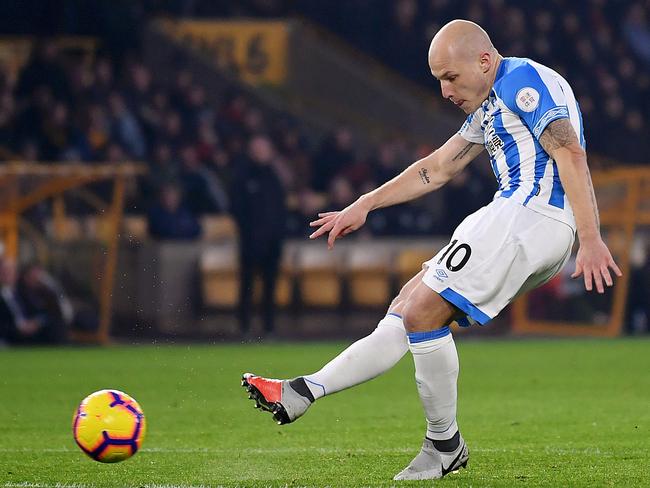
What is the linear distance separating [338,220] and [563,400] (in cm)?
375

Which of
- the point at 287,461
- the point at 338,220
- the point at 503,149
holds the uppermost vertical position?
the point at 503,149

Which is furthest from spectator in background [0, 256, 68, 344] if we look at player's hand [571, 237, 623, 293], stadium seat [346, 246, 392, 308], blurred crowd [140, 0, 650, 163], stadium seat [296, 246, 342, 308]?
player's hand [571, 237, 623, 293]

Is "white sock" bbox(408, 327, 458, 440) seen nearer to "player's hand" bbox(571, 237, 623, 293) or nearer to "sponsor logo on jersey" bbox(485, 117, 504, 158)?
"player's hand" bbox(571, 237, 623, 293)

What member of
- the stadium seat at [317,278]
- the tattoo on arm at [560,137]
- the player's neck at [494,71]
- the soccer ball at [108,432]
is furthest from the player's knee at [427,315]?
the stadium seat at [317,278]

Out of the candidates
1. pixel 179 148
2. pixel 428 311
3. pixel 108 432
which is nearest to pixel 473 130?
pixel 428 311

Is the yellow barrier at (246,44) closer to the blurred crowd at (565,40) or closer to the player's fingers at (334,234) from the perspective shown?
the blurred crowd at (565,40)

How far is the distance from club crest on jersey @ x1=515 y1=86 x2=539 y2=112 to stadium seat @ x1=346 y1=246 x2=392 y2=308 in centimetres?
1190

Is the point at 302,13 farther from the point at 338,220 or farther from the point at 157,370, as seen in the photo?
the point at 338,220

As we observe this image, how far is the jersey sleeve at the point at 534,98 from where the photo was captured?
531 cm

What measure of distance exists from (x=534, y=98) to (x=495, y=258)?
2.12 ft

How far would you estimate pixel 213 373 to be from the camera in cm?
1169

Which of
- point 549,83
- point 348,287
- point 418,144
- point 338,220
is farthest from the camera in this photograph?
point 418,144

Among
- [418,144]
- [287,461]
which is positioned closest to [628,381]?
[287,461]

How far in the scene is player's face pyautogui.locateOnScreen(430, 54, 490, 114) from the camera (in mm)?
5512
